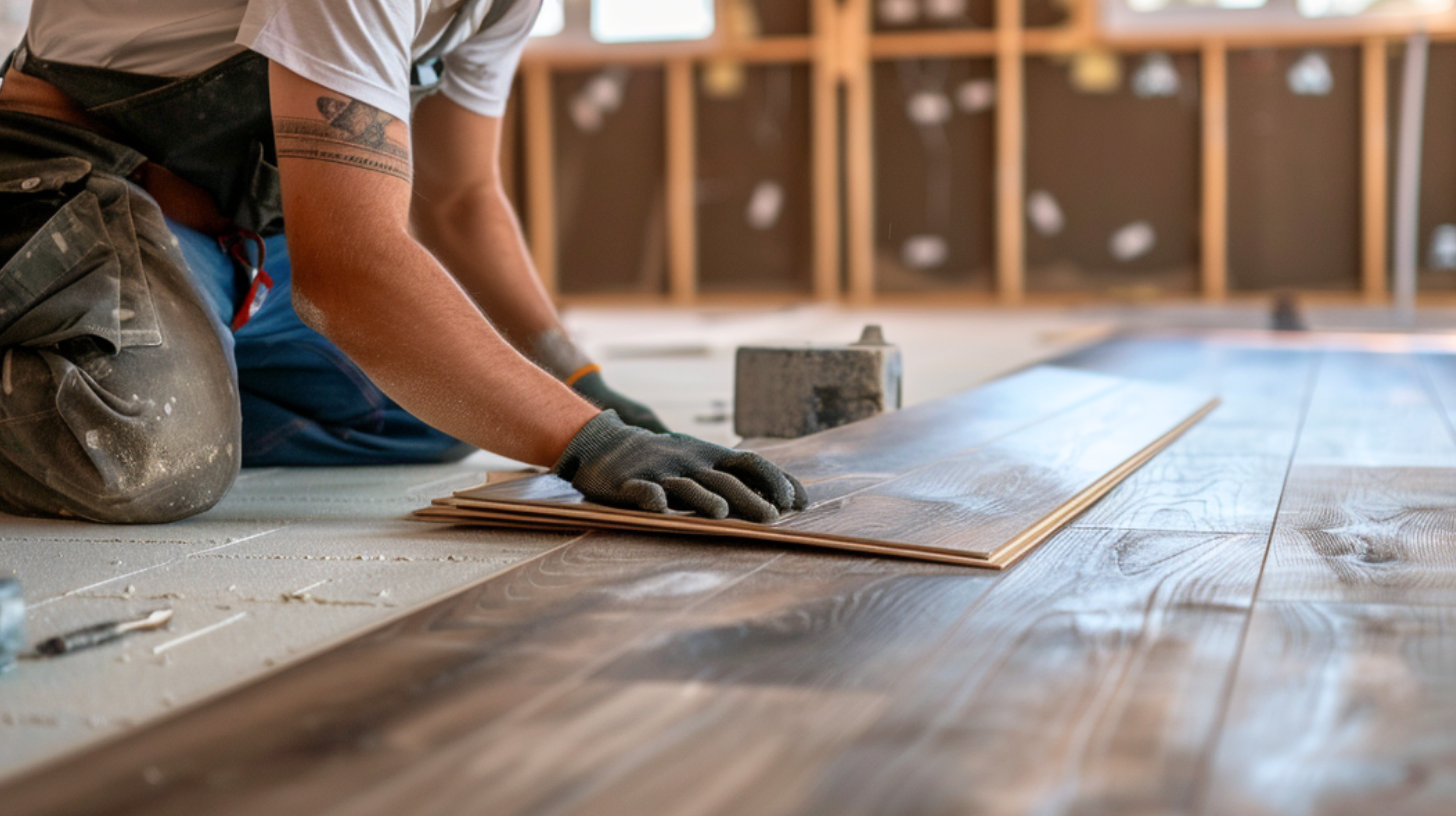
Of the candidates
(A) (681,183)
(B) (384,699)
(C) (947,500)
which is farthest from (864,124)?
(B) (384,699)

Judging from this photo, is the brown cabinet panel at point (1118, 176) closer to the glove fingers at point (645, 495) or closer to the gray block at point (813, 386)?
the gray block at point (813, 386)

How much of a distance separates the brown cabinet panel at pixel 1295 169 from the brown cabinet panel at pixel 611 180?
288cm

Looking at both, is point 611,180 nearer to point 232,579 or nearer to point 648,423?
point 648,423

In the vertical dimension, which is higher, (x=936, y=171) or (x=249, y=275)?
(x=936, y=171)

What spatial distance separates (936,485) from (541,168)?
5637 millimetres

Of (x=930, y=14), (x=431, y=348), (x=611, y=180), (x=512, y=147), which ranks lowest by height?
(x=431, y=348)

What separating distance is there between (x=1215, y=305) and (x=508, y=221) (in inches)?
193

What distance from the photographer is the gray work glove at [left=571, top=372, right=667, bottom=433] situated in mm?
2082

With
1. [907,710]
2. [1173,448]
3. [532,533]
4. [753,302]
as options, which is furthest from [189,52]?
[753,302]

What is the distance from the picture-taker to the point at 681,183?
686 centimetres

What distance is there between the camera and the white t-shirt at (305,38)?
1484 millimetres

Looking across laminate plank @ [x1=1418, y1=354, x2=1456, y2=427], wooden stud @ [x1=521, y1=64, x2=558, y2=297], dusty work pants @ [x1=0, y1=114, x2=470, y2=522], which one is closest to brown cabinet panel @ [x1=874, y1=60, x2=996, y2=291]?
wooden stud @ [x1=521, y1=64, x2=558, y2=297]

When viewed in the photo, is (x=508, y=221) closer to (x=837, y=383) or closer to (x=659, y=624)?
(x=837, y=383)

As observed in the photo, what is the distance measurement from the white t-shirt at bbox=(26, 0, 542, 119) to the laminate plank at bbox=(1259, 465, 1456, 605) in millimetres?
1116
